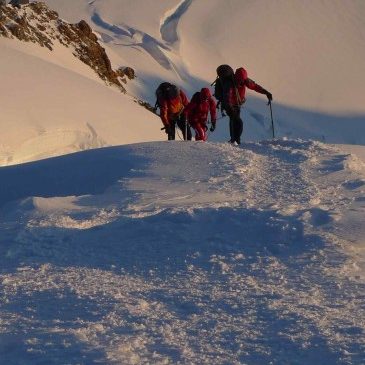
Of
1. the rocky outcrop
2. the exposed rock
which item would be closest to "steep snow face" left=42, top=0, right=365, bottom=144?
the exposed rock

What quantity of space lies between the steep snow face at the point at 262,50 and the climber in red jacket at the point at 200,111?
28.7 meters

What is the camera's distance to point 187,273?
553 centimetres

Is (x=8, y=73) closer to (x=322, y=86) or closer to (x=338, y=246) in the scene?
(x=338, y=246)

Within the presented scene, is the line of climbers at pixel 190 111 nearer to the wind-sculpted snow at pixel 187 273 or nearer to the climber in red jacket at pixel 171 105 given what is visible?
the climber in red jacket at pixel 171 105

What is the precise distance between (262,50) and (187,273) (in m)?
61.2

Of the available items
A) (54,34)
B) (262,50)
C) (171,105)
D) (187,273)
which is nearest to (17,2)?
(54,34)

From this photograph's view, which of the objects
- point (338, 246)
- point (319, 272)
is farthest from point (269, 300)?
point (338, 246)

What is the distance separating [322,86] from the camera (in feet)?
192

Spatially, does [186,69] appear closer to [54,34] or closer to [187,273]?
[54,34]

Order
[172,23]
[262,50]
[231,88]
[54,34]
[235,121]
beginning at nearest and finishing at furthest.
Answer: [231,88] < [235,121] < [54,34] < [262,50] < [172,23]

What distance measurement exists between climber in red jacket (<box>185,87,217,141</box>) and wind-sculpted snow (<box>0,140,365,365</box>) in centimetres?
478

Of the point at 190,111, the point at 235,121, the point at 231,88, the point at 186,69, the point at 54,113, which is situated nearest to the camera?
the point at 231,88

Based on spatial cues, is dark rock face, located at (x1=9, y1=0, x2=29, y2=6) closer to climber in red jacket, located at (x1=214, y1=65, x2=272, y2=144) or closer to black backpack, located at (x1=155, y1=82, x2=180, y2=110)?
black backpack, located at (x1=155, y1=82, x2=180, y2=110)

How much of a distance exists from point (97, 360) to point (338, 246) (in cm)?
232
